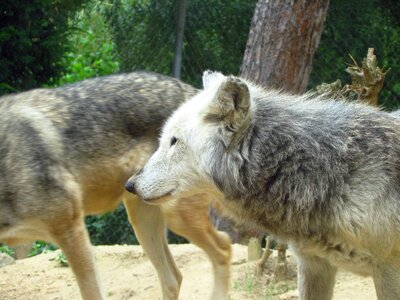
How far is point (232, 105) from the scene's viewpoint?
13.3 feet

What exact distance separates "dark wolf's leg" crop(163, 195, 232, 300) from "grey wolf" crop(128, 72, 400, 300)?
1.35 meters

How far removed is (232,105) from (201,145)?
294mm

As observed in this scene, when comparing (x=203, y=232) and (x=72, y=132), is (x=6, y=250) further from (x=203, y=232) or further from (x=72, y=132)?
(x=203, y=232)

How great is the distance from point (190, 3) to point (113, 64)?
279 centimetres

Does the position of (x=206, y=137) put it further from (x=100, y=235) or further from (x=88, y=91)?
(x=100, y=235)

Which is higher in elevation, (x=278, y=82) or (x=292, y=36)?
(x=292, y=36)

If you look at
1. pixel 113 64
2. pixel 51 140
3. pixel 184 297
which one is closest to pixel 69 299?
pixel 184 297

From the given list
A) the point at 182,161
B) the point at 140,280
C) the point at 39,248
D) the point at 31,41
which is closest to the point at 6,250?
the point at 39,248

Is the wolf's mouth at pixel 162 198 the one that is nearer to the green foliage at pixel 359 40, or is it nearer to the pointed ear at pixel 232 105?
the pointed ear at pixel 232 105

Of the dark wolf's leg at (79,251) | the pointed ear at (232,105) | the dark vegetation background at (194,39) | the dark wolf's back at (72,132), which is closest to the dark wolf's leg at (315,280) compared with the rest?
the pointed ear at (232,105)

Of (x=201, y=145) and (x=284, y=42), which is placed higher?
(x=201, y=145)

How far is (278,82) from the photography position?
7.71 m

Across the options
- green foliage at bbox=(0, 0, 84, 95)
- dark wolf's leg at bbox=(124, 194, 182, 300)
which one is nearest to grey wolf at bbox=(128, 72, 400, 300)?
dark wolf's leg at bbox=(124, 194, 182, 300)

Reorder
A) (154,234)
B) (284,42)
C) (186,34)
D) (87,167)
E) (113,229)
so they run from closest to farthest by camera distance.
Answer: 1. (87,167)
2. (154,234)
3. (284,42)
4. (186,34)
5. (113,229)
